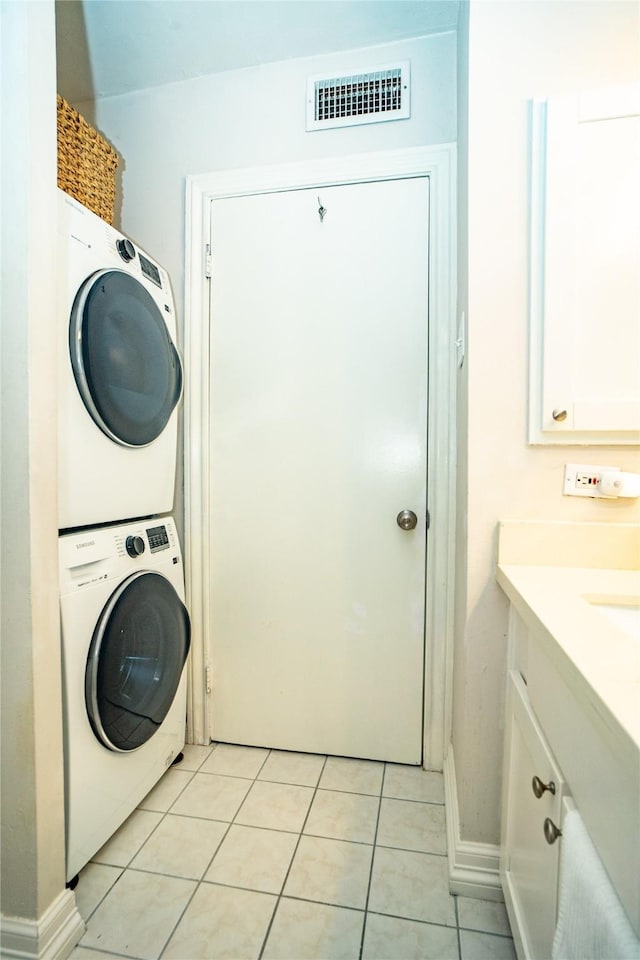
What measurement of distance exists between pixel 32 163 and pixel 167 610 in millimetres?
1208

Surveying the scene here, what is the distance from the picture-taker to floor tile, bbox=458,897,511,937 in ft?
3.56

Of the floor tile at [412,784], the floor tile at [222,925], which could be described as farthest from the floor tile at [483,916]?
the floor tile at [222,925]

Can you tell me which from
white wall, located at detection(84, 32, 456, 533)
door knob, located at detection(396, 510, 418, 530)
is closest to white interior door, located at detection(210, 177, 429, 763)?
door knob, located at detection(396, 510, 418, 530)

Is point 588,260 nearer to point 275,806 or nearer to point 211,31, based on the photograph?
point 211,31

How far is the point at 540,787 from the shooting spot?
0.76m

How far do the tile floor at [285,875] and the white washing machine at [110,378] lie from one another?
94 centimetres

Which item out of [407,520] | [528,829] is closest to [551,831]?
[528,829]

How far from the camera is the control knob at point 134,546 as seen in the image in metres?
1.36

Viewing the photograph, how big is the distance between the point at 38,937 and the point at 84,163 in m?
2.01

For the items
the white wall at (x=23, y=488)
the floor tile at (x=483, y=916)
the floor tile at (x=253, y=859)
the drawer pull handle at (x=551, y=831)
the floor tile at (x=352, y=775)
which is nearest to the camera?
the drawer pull handle at (x=551, y=831)

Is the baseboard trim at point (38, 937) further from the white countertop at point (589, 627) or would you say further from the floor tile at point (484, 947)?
the white countertop at point (589, 627)

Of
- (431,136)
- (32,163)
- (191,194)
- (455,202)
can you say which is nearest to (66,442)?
(32,163)

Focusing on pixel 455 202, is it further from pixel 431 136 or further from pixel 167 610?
pixel 167 610

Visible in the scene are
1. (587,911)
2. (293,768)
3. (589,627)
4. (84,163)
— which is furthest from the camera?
(293,768)
